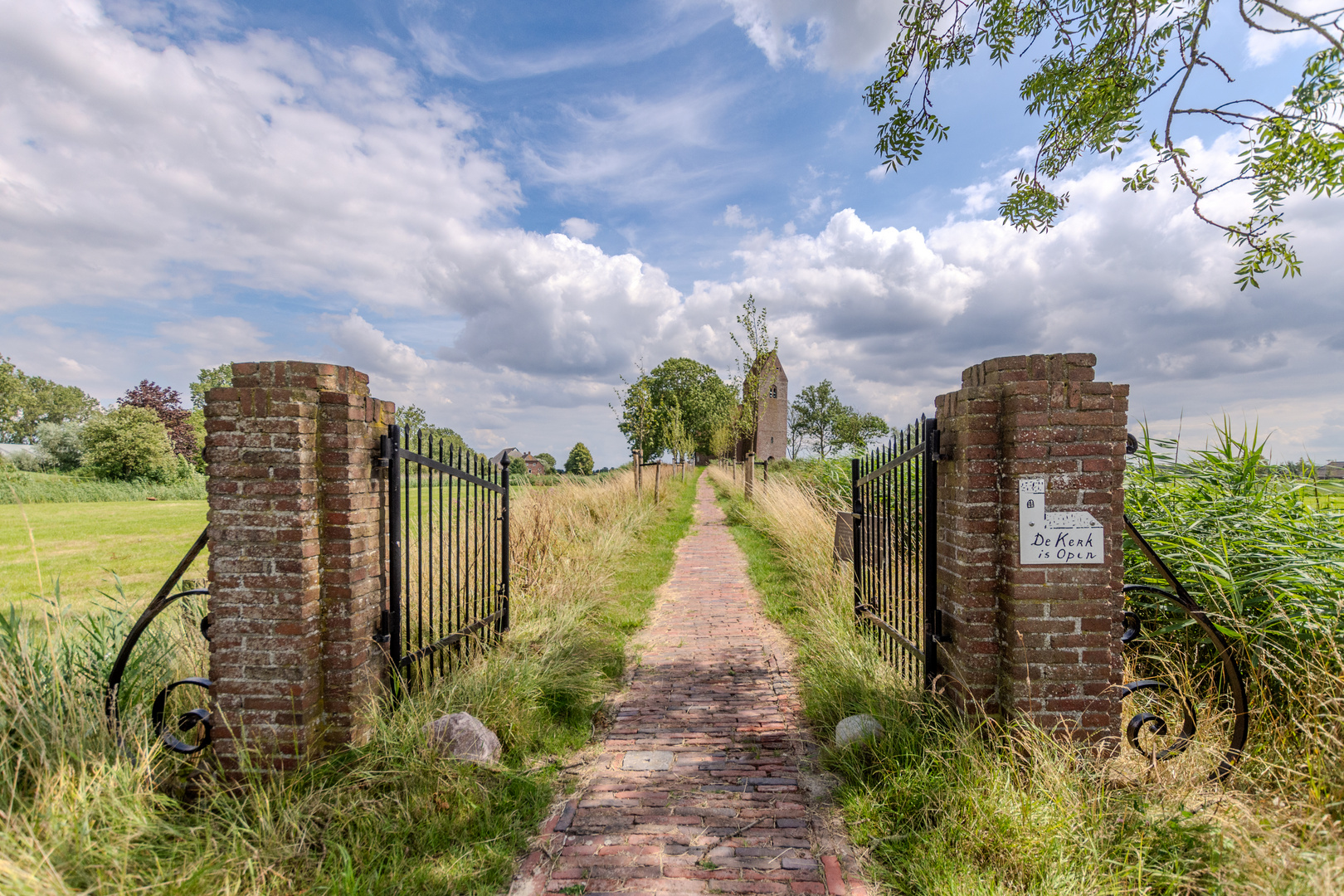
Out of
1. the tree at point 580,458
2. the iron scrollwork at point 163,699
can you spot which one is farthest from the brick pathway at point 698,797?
the tree at point 580,458

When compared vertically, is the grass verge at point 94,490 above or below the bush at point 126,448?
below

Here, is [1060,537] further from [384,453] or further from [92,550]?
[92,550]

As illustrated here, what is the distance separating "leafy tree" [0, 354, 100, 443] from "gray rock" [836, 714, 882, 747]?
5341 centimetres

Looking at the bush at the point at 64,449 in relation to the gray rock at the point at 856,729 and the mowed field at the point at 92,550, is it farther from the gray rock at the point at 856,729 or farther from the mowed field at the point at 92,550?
the gray rock at the point at 856,729

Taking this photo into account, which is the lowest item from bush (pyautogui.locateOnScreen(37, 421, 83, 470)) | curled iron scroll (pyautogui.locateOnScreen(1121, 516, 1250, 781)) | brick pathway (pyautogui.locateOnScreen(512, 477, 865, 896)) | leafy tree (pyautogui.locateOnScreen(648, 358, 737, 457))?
brick pathway (pyautogui.locateOnScreen(512, 477, 865, 896))

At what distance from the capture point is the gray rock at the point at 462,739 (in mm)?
3375

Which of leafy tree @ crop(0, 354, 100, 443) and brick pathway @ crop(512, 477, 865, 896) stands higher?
leafy tree @ crop(0, 354, 100, 443)

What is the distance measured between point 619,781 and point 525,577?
13.2 feet

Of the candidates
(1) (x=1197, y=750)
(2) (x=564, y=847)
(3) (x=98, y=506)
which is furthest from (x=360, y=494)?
(3) (x=98, y=506)

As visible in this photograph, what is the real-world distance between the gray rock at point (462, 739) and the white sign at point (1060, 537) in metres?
3.31

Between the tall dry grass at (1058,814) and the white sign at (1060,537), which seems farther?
the white sign at (1060,537)

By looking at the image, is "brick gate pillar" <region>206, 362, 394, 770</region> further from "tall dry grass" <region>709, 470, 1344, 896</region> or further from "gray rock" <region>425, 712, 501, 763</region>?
"tall dry grass" <region>709, 470, 1344, 896</region>

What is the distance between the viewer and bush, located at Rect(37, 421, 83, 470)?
32.2m

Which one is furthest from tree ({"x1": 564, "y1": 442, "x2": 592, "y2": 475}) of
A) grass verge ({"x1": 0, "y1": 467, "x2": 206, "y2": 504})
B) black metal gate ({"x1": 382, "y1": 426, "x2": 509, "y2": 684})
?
black metal gate ({"x1": 382, "y1": 426, "x2": 509, "y2": 684})
